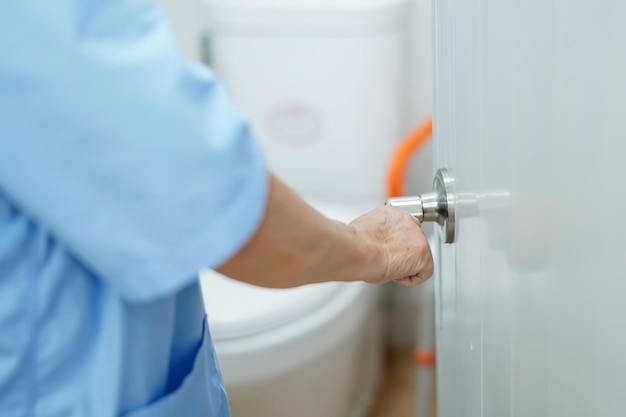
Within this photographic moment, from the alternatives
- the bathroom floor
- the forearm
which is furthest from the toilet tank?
the forearm

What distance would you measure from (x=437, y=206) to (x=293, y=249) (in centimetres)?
20

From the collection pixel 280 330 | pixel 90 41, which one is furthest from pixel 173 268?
pixel 280 330

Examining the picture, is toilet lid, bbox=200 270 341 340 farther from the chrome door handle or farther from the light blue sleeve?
the light blue sleeve

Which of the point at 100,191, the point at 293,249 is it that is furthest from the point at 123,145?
the point at 293,249

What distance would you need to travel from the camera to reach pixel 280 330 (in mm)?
1166

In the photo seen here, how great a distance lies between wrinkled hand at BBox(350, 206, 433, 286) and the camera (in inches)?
24.6

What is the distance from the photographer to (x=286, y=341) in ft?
3.81

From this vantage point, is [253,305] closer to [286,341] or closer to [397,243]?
[286,341]

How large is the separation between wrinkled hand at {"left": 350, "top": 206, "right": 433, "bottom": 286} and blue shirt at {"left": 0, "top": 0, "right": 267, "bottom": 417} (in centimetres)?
19

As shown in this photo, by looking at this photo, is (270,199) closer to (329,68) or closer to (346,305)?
(346,305)

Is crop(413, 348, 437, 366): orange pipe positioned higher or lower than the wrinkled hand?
lower

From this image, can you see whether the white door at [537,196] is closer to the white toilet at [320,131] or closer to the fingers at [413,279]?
the fingers at [413,279]

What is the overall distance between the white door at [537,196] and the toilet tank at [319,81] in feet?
2.53

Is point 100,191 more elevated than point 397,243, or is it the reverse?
point 100,191
